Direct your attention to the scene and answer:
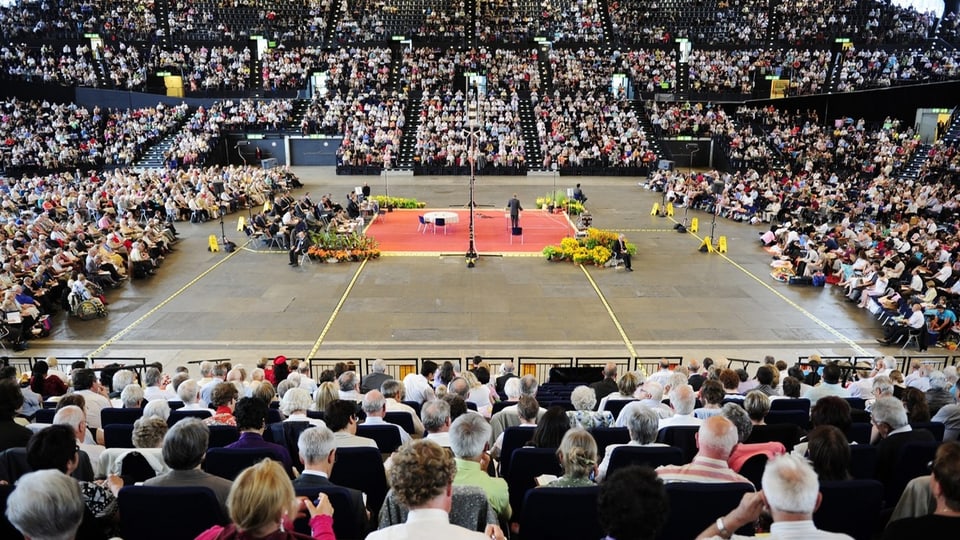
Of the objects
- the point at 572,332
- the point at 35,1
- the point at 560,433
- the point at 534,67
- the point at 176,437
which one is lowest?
the point at 572,332

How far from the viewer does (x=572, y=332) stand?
48.6ft

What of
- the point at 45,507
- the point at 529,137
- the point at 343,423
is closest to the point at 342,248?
the point at 343,423

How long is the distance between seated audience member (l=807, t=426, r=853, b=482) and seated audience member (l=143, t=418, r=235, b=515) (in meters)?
4.00

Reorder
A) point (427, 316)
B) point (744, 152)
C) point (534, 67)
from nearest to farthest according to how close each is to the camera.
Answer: point (427, 316) < point (744, 152) < point (534, 67)

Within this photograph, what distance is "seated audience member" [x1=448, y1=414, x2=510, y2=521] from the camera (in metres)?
4.69

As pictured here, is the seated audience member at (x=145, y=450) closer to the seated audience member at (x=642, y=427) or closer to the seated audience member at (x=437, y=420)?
the seated audience member at (x=437, y=420)

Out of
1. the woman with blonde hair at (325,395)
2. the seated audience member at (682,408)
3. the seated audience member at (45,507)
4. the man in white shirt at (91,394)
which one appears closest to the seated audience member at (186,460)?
the seated audience member at (45,507)

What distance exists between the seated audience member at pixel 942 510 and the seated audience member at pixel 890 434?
2027 mm

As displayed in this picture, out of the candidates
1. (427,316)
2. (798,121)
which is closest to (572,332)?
(427,316)

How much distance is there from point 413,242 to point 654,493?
2015cm

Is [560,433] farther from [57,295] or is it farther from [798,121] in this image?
[798,121]

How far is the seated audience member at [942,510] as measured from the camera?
3.52 m

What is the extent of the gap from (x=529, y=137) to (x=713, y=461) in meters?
38.6

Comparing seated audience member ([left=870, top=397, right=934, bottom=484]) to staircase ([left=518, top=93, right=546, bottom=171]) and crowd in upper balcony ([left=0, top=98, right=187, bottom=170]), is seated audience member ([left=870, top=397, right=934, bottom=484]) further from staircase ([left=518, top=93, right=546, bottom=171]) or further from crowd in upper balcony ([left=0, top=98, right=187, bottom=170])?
crowd in upper balcony ([left=0, top=98, right=187, bottom=170])
